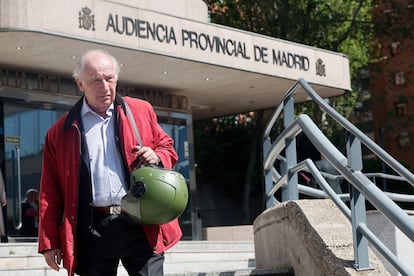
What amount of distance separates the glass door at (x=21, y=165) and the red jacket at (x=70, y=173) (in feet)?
38.8

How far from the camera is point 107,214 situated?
434 centimetres

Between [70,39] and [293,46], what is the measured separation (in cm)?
638

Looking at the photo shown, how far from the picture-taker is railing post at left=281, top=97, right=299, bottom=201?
643cm

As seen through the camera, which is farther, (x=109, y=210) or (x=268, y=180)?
(x=268, y=180)

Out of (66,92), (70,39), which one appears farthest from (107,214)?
(66,92)

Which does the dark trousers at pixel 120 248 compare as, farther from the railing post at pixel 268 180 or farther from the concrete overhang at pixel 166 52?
the concrete overhang at pixel 166 52

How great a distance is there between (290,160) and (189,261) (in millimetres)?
5919

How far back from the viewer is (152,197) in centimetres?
422

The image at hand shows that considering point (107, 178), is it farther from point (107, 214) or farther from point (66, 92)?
point (66, 92)

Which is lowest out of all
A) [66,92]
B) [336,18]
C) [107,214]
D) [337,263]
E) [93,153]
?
[337,263]

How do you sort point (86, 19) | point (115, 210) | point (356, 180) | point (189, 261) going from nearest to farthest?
point (115, 210)
point (356, 180)
point (189, 261)
point (86, 19)

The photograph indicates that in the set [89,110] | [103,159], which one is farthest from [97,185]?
[89,110]

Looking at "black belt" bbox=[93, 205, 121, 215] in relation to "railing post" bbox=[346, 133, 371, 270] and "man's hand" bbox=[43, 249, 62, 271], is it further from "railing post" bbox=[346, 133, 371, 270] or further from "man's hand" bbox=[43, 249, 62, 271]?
"railing post" bbox=[346, 133, 371, 270]

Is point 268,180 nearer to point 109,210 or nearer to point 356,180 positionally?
point 356,180
